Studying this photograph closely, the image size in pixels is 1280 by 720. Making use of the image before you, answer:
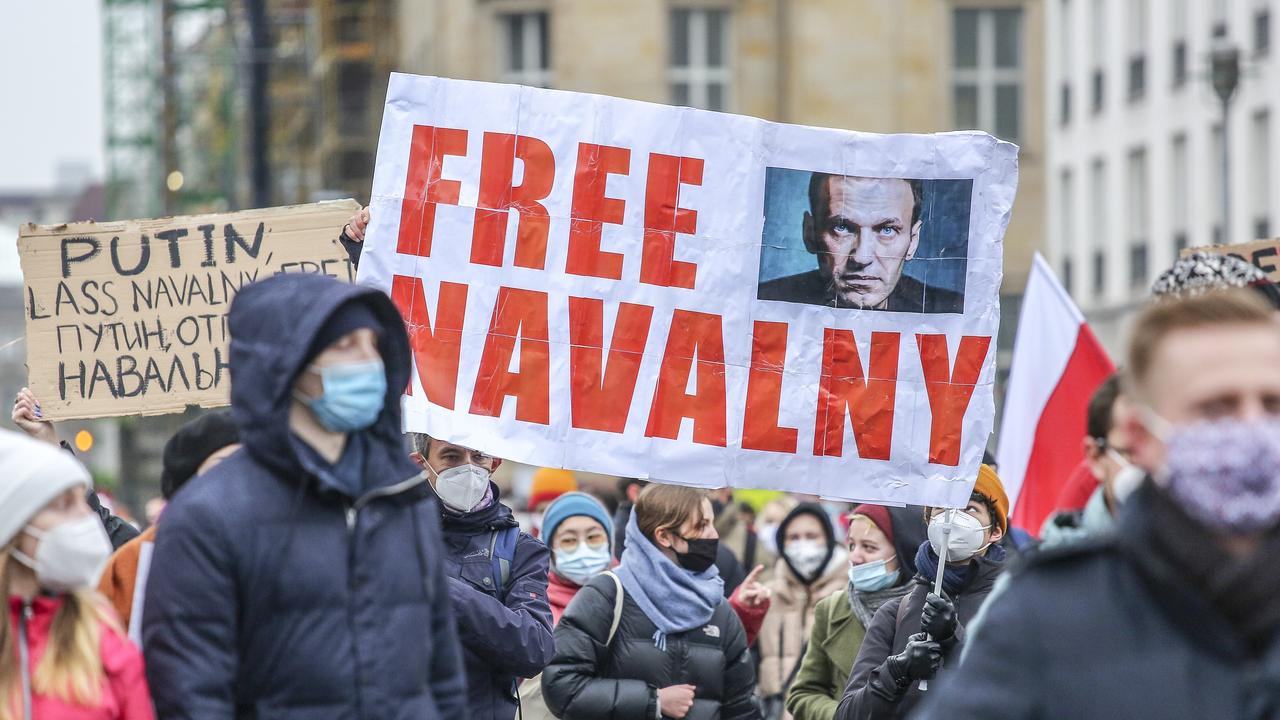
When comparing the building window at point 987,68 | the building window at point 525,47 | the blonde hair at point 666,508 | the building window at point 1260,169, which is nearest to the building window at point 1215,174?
the building window at point 1260,169

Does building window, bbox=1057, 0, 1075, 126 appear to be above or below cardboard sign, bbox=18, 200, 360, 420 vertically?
above

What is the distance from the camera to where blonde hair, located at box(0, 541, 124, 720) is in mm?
3964

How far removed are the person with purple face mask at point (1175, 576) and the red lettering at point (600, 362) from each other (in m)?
3.46

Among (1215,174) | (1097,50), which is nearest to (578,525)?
(1215,174)

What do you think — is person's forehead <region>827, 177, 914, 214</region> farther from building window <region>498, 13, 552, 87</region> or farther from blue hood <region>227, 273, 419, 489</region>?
building window <region>498, 13, 552, 87</region>

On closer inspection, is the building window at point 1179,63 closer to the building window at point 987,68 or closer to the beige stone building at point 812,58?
the beige stone building at point 812,58

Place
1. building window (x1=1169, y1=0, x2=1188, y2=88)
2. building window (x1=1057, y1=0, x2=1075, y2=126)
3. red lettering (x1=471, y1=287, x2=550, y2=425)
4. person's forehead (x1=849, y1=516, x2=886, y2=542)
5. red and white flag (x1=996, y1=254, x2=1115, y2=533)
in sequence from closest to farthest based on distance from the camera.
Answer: red lettering (x1=471, y1=287, x2=550, y2=425) < person's forehead (x1=849, y1=516, x2=886, y2=542) < red and white flag (x1=996, y1=254, x2=1115, y2=533) < building window (x1=1169, y1=0, x2=1188, y2=88) < building window (x1=1057, y1=0, x2=1075, y2=126)

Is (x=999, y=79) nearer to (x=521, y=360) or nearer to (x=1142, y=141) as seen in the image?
(x=1142, y=141)

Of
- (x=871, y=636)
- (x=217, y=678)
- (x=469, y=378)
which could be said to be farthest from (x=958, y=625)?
(x=217, y=678)

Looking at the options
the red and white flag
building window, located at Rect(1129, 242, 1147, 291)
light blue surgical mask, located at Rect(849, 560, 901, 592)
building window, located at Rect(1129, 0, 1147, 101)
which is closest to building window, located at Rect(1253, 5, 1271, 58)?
building window, located at Rect(1129, 0, 1147, 101)

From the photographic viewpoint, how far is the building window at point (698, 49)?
1464 inches

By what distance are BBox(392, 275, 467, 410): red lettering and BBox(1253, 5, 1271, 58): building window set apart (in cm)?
2739

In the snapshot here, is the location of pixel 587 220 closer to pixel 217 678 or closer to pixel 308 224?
pixel 308 224

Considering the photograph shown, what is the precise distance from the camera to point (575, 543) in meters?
8.20
